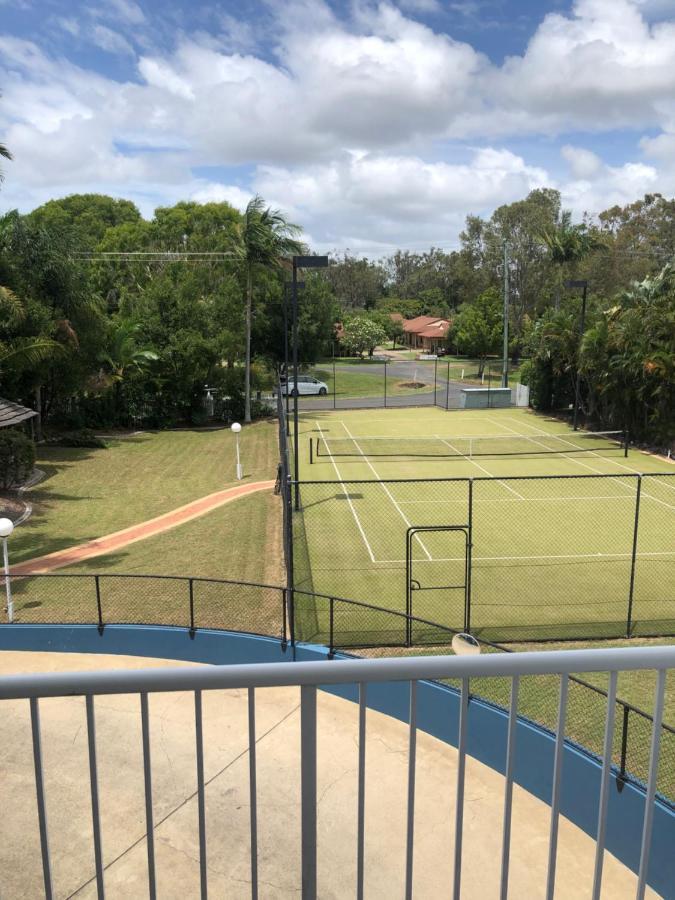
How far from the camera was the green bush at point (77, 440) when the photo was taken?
31.3 m

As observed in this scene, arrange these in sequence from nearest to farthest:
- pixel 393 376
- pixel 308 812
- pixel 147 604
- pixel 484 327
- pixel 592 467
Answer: pixel 308 812 < pixel 147 604 < pixel 592 467 < pixel 393 376 < pixel 484 327

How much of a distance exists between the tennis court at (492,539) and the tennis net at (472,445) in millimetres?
123

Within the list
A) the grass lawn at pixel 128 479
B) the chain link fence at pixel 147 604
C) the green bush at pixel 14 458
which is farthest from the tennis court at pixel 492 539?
the green bush at pixel 14 458

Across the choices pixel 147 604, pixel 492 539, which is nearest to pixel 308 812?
pixel 147 604

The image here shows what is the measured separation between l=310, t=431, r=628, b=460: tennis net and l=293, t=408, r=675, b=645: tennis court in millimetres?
123

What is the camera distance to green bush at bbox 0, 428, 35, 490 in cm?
2264

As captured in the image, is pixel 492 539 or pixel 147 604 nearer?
pixel 147 604

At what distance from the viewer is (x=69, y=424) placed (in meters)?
34.5

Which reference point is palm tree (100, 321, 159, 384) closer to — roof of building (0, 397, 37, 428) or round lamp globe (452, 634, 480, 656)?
roof of building (0, 397, 37, 428)

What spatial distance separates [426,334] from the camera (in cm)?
8319

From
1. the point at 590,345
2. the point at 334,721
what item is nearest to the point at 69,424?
the point at 590,345

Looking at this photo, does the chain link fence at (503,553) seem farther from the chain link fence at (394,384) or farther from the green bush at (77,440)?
the chain link fence at (394,384)

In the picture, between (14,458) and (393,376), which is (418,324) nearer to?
(393,376)

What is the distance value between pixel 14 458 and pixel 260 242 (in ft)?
59.0
